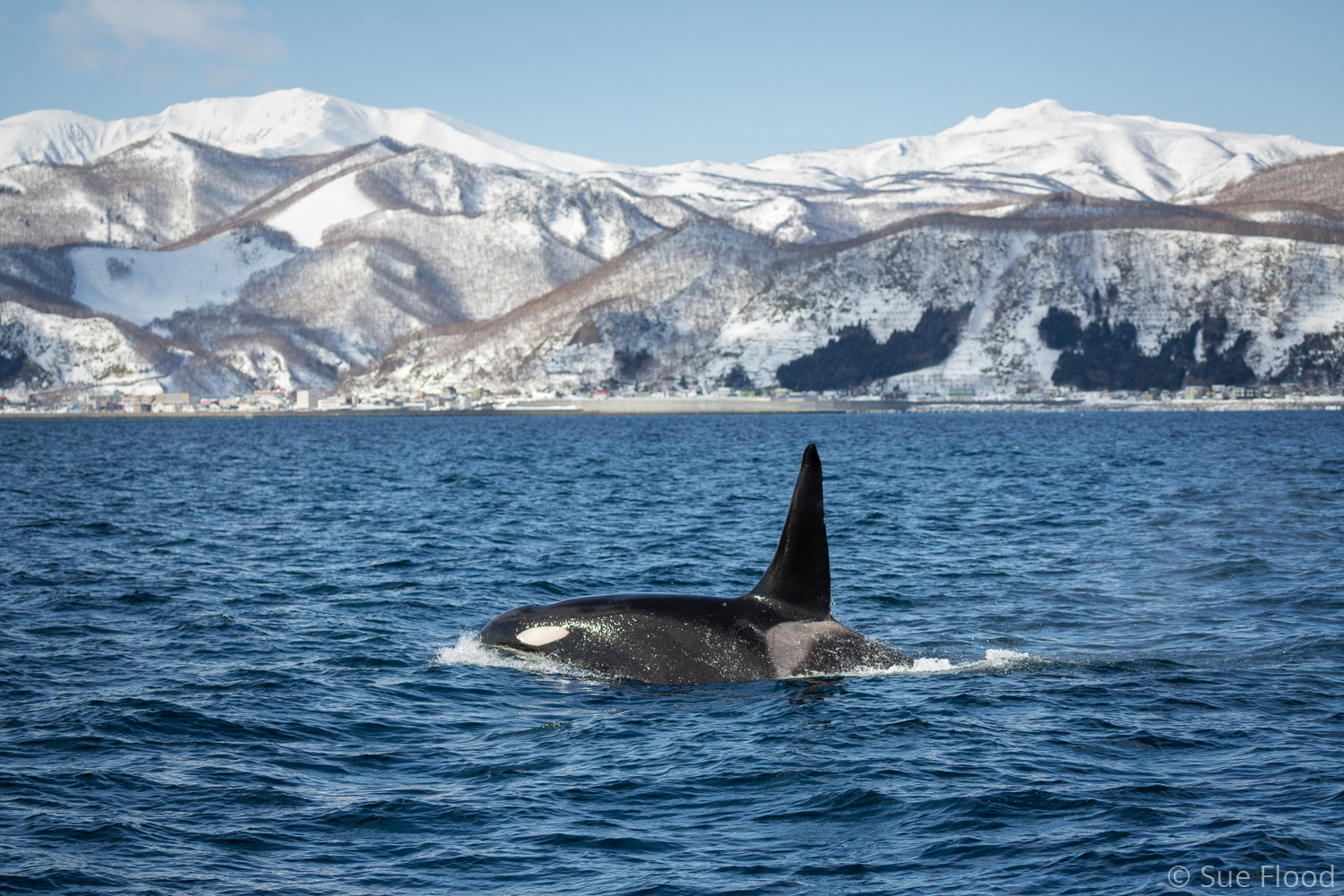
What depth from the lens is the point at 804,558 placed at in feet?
61.8

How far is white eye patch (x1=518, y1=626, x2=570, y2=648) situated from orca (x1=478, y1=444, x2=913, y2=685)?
22cm

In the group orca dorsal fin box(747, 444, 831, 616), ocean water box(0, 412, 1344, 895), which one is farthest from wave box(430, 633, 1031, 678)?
orca dorsal fin box(747, 444, 831, 616)

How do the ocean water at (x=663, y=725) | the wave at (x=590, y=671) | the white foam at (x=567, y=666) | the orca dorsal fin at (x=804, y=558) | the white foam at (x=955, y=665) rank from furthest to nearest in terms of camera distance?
the white foam at (x=955, y=665)
the white foam at (x=567, y=666)
the wave at (x=590, y=671)
the orca dorsal fin at (x=804, y=558)
the ocean water at (x=663, y=725)

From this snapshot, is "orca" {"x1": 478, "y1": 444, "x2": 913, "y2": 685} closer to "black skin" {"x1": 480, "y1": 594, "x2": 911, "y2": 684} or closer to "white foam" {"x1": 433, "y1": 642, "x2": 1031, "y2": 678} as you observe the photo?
"black skin" {"x1": 480, "y1": 594, "x2": 911, "y2": 684}

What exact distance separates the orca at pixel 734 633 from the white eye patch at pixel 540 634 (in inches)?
8.5

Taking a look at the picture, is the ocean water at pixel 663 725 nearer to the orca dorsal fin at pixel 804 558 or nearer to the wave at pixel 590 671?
the wave at pixel 590 671

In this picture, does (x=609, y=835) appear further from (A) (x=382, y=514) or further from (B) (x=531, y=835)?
(A) (x=382, y=514)

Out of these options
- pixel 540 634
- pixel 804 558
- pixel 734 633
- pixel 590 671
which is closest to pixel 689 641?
pixel 734 633

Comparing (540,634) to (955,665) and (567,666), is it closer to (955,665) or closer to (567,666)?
(567,666)

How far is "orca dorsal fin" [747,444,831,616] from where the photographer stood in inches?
714

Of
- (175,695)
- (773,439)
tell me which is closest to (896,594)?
(175,695)

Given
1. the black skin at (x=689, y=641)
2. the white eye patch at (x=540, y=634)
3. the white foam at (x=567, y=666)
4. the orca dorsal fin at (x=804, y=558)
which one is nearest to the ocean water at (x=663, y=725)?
the white foam at (x=567, y=666)

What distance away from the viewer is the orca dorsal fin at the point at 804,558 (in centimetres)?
1812

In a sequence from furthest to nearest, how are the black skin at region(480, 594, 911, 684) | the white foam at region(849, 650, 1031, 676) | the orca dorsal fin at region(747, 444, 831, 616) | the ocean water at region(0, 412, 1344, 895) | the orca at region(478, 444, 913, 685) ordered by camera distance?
the white foam at region(849, 650, 1031, 676), the black skin at region(480, 594, 911, 684), the orca at region(478, 444, 913, 685), the orca dorsal fin at region(747, 444, 831, 616), the ocean water at region(0, 412, 1344, 895)
